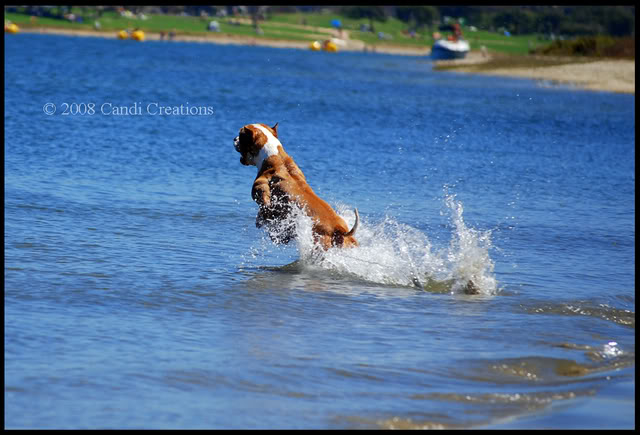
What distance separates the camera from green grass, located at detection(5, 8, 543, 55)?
10988 cm

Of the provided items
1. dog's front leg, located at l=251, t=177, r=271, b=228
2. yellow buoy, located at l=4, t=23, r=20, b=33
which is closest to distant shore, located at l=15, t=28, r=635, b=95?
dog's front leg, located at l=251, t=177, r=271, b=228

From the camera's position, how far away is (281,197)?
28.9 ft

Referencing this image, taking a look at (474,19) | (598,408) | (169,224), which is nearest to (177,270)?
(169,224)

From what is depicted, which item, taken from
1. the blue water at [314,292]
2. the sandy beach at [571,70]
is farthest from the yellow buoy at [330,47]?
the blue water at [314,292]

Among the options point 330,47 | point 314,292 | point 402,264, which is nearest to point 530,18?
point 330,47

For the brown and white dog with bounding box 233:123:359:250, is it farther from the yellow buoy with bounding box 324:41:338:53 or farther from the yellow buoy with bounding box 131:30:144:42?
the yellow buoy with bounding box 324:41:338:53

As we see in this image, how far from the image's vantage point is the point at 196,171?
608 inches

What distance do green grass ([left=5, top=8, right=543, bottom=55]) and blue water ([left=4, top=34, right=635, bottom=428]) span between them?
87.7 meters

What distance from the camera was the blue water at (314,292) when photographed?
17.2ft

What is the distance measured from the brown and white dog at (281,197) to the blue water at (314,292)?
0.15 m

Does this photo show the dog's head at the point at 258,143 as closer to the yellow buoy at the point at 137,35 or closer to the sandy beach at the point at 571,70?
the sandy beach at the point at 571,70

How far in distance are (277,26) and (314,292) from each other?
11607 cm

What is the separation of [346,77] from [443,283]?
4456 centimetres

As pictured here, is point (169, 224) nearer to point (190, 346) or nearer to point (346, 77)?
point (190, 346)
